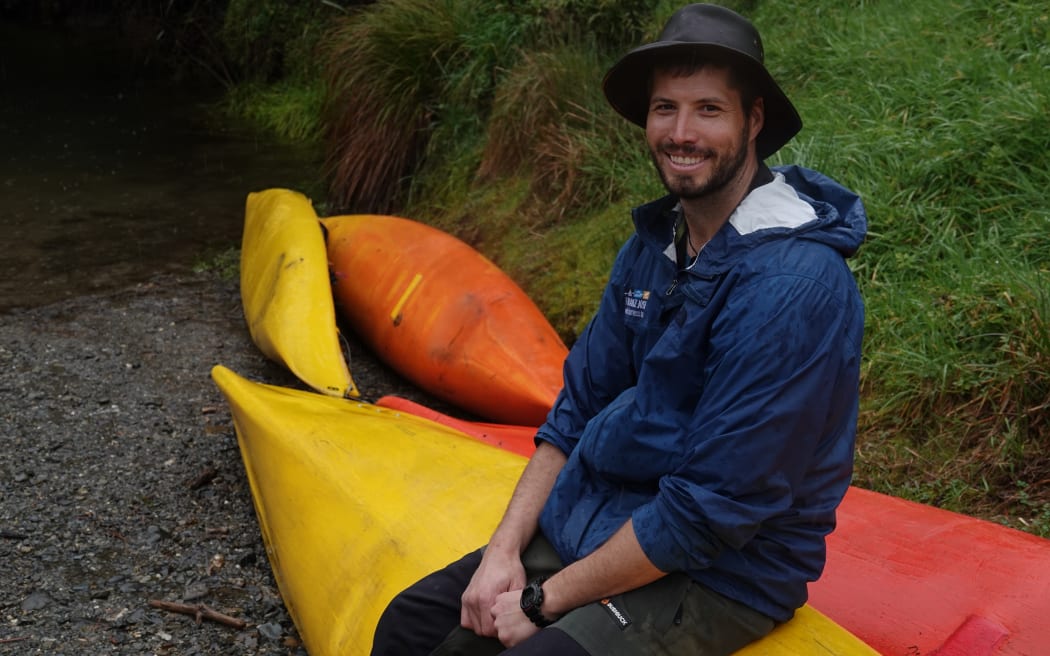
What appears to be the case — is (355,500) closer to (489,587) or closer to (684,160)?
(489,587)

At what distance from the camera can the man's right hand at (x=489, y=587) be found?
2043mm

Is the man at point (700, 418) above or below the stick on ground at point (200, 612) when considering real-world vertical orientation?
above

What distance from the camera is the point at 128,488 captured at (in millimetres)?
3994

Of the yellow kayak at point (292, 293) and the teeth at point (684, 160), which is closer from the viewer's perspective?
the teeth at point (684, 160)

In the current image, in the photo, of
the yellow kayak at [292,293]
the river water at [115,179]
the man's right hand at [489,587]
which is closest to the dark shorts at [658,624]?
the man's right hand at [489,587]

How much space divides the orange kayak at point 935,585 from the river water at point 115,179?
16.8 feet

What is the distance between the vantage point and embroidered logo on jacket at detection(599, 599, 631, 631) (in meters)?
1.85

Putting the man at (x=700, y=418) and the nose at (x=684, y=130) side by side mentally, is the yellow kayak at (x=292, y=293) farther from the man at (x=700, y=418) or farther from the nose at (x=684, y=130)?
the nose at (x=684, y=130)

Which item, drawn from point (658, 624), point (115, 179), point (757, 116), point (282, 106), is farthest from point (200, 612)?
point (282, 106)

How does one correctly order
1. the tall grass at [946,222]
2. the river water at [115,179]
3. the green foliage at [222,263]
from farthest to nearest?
the river water at [115,179] < the green foliage at [222,263] < the tall grass at [946,222]

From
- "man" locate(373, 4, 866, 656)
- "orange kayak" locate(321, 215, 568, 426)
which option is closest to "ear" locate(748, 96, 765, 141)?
"man" locate(373, 4, 866, 656)

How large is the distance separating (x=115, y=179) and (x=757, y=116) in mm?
8584

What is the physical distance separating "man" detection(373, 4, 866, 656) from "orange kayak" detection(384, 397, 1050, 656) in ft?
1.96

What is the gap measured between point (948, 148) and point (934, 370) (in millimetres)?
1247
